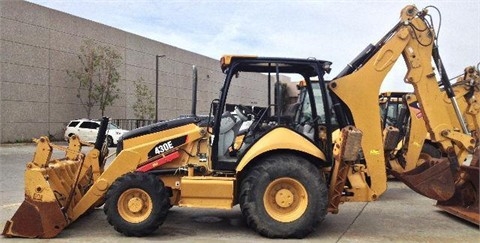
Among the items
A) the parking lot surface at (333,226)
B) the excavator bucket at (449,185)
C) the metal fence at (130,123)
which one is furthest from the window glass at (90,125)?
the excavator bucket at (449,185)

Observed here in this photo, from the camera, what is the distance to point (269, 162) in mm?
6918

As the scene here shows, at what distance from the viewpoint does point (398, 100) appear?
1405 centimetres

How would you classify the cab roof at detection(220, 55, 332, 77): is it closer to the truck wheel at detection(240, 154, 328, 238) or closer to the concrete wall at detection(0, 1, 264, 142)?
the truck wheel at detection(240, 154, 328, 238)

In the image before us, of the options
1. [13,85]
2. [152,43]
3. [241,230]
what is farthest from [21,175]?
[152,43]

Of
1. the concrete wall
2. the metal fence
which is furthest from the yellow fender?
the metal fence

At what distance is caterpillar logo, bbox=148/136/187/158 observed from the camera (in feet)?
24.2

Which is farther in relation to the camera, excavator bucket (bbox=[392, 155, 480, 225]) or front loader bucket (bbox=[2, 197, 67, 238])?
excavator bucket (bbox=[392, 155, 480, 225])

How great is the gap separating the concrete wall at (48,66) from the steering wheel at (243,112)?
14398mm

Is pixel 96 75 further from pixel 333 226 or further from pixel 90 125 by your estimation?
pixel 333 226

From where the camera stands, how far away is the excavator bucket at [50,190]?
261 inches

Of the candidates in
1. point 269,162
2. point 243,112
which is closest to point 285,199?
point 269,162

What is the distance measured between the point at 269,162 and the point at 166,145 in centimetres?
157

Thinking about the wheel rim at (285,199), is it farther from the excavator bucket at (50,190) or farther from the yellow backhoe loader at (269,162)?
the excavator bucket at (50,190)

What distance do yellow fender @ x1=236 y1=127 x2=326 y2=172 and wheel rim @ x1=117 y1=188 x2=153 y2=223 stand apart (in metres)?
1.33
